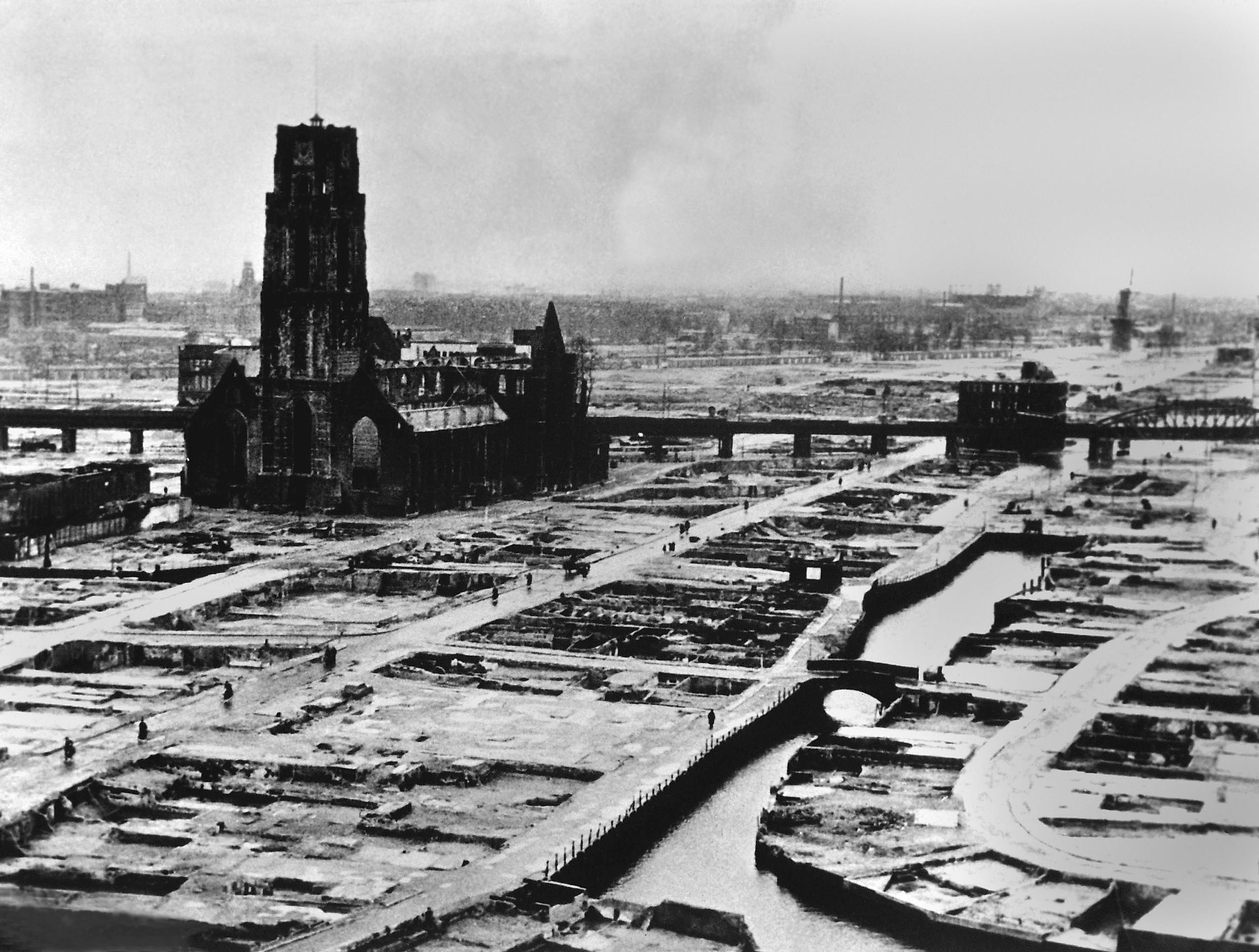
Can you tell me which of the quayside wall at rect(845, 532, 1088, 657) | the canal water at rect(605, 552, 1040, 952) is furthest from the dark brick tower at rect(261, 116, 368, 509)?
the canal water at rect(605, 552, 1040, 952)

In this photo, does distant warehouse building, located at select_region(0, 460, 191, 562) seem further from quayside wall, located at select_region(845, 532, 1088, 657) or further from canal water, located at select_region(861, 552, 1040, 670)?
canal water, located at select_region(861, 552, 1040, 670)

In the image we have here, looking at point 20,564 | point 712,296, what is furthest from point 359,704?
point 712,296

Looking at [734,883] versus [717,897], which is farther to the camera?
[734,883]

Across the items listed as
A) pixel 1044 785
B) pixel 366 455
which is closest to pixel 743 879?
pixel 1044 785

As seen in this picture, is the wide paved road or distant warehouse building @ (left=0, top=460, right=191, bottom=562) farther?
distant warehouse building @ (left=0, top=460, right=191, bottom=562)

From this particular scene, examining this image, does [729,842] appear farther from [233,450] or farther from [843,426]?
[843,426]

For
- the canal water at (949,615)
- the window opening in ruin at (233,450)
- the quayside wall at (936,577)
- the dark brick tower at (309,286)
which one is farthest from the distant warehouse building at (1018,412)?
the window opening in ruin at (233,450)
